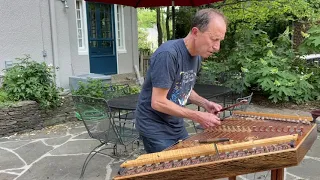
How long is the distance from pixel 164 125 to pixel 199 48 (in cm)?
60

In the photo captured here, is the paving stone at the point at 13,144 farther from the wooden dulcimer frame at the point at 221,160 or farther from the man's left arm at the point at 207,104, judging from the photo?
the wooden dulcimer frame at the point at 221,160

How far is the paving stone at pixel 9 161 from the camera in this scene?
13.2ft

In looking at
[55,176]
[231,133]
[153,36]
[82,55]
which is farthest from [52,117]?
[153,36]

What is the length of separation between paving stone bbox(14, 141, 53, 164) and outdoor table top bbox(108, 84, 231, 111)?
4.35ft

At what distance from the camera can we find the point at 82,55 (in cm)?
845

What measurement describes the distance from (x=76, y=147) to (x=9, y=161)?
0.94m

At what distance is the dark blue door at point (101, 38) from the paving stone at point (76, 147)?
436 centimetres

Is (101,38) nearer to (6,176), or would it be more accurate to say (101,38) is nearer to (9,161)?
(9,161)

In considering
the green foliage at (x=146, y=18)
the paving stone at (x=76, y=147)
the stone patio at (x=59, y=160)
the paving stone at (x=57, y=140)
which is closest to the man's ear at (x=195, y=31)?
the stone patio at (x=59, y=160)

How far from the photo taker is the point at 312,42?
265 inches

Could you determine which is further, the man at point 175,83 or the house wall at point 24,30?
the house wall at point 24,30

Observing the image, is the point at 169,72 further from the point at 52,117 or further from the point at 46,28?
the point at 46,28

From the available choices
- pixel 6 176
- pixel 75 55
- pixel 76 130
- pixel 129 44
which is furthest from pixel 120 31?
pixel 6 176

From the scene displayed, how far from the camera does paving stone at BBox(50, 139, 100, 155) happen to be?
4.54 m
